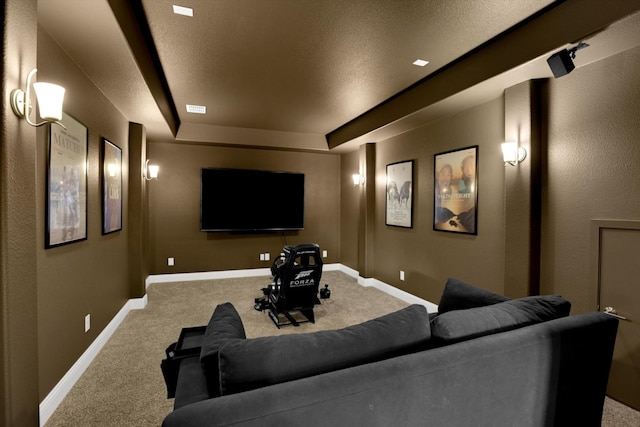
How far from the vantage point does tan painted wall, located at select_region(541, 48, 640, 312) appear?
7.29 ft

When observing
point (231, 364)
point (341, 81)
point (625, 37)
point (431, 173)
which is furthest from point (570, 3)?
point (231, 364)

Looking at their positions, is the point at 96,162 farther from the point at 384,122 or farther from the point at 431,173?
the point at 431,173

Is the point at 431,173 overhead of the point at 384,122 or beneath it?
beneath

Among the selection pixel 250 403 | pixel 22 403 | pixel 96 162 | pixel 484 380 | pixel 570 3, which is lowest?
pixel 22 403

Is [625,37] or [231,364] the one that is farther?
[625,37]

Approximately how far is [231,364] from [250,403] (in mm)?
189

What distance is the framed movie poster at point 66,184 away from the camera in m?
2.17

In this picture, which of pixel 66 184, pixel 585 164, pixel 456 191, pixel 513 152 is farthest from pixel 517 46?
pixel 66 184

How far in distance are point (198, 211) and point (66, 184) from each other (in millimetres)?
3611

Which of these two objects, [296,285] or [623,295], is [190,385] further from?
[623,295]

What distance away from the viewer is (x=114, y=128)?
3.65 meters

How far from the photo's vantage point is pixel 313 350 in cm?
119

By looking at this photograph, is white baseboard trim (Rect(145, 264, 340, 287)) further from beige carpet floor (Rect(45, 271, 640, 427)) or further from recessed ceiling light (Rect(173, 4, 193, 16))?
recessed ceiling light (Rect(173, 4, 193, 16))

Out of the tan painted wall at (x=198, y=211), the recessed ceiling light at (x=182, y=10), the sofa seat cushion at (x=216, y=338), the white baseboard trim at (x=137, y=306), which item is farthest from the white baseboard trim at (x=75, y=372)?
the recessed ceiling light at (x=182, y=10)
